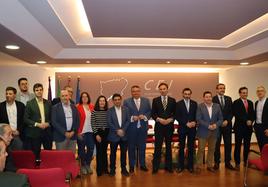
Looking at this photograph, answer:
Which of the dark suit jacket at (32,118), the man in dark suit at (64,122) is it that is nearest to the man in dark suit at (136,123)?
the man in dark suit at (64,122)

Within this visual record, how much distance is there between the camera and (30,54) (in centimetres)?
574

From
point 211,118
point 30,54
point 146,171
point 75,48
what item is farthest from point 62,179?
point 75,48

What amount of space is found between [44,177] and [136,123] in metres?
2.99

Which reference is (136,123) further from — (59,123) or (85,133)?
(59,123)

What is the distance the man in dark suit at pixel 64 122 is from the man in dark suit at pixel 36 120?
0.13m

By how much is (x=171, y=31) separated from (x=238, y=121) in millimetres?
2206

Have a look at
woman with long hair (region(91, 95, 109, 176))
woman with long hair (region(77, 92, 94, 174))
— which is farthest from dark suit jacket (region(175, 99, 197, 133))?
woman with long hair (region(77, 92, 94, 174))

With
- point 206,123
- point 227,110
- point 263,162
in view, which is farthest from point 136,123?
point 263,162

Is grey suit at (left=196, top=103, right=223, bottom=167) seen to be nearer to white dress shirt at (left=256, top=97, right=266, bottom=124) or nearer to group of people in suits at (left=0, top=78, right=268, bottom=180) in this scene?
group of people in suits at (left=0, top=78, right=268, bottom=180)

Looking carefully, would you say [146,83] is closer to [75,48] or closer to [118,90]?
[118,90]

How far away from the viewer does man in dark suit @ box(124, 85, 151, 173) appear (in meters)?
→ 5.28

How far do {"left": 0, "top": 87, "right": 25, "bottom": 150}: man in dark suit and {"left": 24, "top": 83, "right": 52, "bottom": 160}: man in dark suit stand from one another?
0.09m

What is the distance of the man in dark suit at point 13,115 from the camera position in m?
4.35

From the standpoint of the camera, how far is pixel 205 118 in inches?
208
